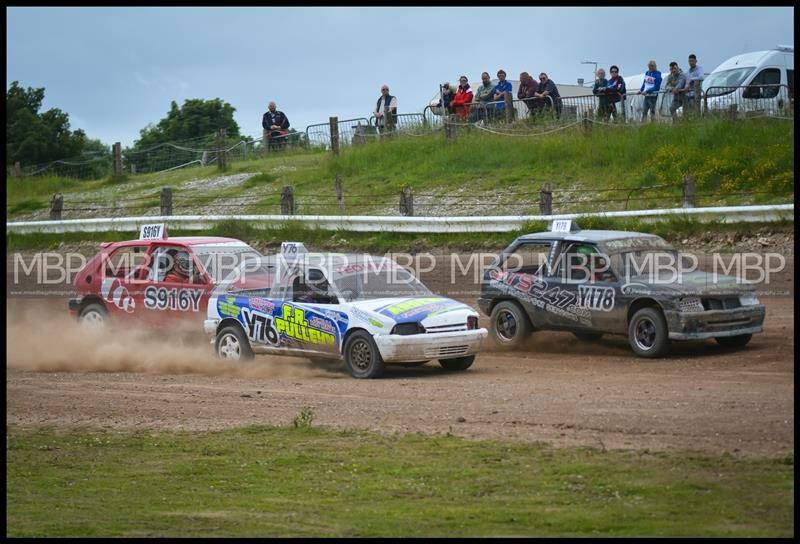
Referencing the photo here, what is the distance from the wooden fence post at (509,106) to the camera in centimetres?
2744

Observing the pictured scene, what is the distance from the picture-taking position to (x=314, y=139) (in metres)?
32.7

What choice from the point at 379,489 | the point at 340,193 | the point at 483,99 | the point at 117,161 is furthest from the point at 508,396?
the point at 117,161

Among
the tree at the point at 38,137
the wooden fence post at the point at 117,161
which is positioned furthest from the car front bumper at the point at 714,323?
the tree at the point at 38,137

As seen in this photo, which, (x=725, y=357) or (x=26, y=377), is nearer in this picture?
(x=725, y=357)

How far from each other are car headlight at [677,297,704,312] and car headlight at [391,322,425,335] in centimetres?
306

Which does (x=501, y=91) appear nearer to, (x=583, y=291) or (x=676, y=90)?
(x=676, y=90)

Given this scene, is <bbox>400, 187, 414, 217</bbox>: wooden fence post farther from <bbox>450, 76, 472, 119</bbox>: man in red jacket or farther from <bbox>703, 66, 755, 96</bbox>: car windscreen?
<bbox>703, 66, 755, 96</bbox>: car windscreen

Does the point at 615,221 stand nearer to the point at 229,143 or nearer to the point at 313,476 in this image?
the point at 313,476

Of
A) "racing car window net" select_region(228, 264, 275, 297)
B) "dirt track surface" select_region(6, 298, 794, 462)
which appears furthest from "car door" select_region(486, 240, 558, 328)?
"racing car window net" select_region(228, 264, 275, 297)

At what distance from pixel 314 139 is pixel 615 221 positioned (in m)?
14.0

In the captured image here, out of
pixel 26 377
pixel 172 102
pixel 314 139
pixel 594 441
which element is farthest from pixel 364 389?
pixel 172 102

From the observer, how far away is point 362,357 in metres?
13.5

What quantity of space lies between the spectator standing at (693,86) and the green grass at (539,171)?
0.68m

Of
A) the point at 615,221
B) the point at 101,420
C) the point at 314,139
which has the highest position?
the point at 314,139
